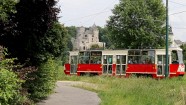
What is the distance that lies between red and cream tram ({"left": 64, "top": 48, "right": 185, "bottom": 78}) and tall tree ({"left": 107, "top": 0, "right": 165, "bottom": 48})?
80.8 ft

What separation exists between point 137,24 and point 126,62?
3043 cm

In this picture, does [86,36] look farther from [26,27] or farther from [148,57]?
[26,27]

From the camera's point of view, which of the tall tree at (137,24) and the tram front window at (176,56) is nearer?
the tram front window at (176,56)

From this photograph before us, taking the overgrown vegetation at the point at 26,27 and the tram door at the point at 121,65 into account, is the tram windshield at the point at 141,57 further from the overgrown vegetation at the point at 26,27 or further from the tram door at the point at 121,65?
the overgrown vegetation at the point at 26,27

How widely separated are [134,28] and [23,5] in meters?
57.5

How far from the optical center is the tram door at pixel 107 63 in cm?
4159

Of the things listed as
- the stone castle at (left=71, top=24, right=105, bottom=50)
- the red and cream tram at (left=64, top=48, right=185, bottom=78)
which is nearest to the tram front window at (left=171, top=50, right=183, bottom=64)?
the red and cream tram at (left=64, top=48, right=185, bottom=78)

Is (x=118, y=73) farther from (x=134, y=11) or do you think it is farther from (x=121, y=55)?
(x=134, y=11)

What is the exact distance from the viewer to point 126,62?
4041 cm

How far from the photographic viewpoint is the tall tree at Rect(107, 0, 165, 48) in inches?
2662

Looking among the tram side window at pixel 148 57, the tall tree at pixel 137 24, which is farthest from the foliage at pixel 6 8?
the tall tree at pixel 137 24

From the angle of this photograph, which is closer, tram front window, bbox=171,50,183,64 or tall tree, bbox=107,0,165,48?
tram front window, bbox=171,50,183,64

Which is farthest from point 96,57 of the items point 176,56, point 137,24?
point 137,24

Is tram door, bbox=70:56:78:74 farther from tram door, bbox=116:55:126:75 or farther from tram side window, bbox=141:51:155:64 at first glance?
tram side window, bbox=141:51:155:64
